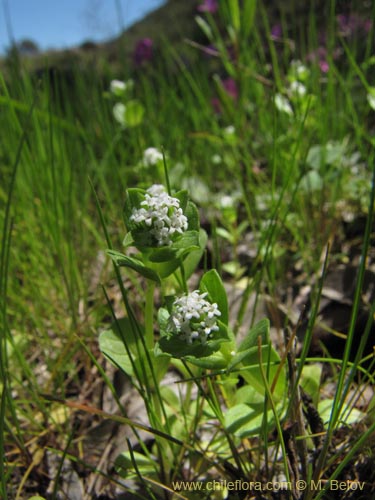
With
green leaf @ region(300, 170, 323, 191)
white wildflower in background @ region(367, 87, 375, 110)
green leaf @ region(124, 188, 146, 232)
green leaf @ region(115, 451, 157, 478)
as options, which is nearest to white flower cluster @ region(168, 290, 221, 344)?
green leaf @ region(124, 188, 146, 232)

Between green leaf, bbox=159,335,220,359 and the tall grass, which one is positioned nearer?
green leaf, bbox=159,335,220,359

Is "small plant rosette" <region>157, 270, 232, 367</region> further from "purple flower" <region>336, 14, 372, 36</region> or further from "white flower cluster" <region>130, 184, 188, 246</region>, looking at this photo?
"purple flower" <region>336, 14, 372, 36</region>

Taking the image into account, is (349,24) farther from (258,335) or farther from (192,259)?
(258,335)

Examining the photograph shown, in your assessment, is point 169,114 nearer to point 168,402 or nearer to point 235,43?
point 235,43

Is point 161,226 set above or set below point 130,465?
above

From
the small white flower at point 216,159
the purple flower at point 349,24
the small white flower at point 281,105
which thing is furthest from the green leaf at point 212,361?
the purple flower at point 349,24

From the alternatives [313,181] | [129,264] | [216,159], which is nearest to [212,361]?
[129,264]

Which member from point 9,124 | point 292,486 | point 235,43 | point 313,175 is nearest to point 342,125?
point 313,175

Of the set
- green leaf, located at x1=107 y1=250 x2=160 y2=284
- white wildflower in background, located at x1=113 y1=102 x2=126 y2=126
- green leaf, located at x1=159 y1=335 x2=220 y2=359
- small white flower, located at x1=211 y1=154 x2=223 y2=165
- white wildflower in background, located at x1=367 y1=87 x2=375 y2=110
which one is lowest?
small white flower, located at x1=211 y1=154 x2=223 y2=165
